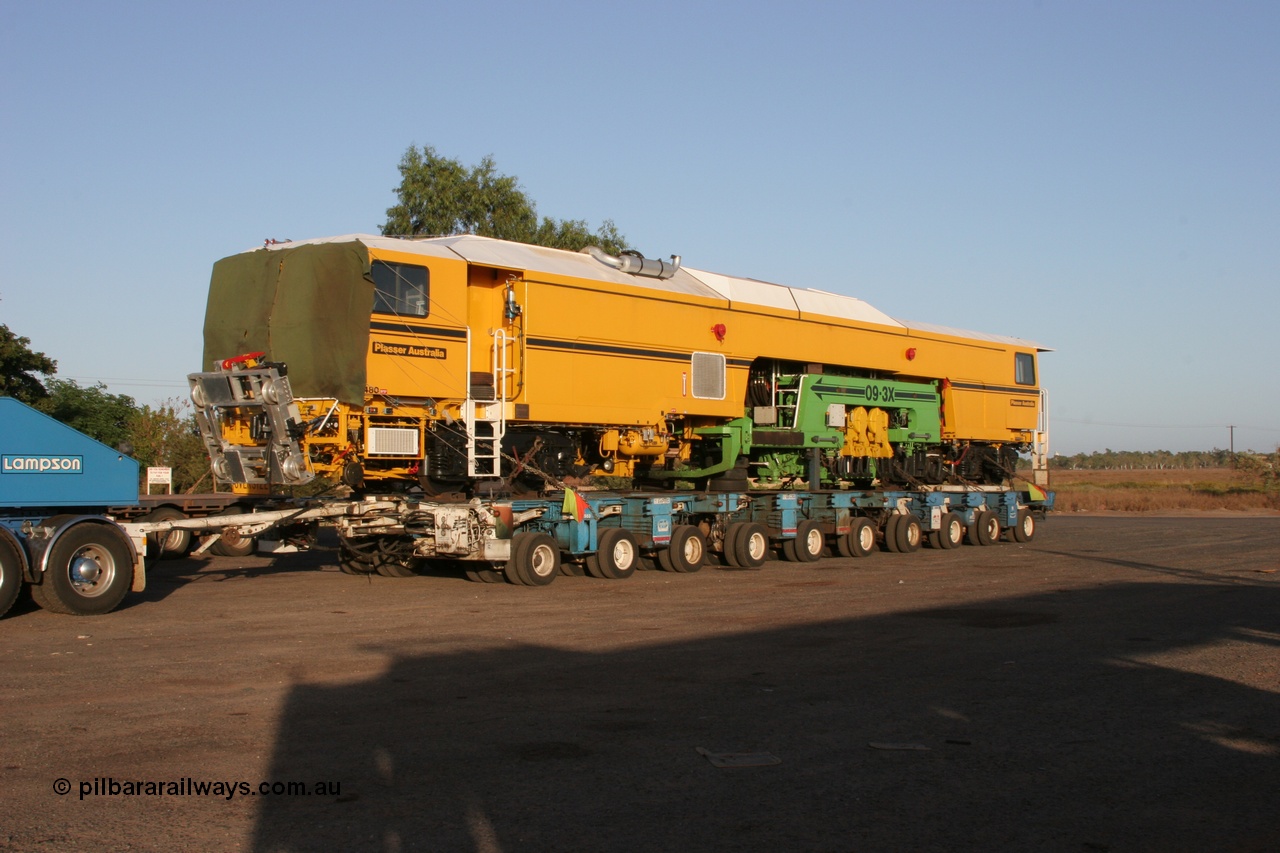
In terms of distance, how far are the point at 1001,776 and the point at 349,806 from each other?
3.96 meters

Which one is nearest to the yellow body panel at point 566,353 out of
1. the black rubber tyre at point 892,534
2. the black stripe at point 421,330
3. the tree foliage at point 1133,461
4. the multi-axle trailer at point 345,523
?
the black stripe at point 421,330

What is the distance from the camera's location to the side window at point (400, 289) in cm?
1656

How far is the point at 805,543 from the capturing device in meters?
24.0

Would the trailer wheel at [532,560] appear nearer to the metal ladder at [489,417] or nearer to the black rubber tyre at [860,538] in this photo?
the metal ladder at [489,417]

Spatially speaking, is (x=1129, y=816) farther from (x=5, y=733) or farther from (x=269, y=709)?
(x=5, y=733)

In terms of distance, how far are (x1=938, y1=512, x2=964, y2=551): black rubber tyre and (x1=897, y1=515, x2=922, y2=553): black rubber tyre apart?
1.31 metres

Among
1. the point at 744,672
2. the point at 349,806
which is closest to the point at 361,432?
the point at 744,672

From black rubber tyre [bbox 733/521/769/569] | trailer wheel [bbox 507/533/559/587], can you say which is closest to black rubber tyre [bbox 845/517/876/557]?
black rubber tyre [bbox 733/521/769/569]

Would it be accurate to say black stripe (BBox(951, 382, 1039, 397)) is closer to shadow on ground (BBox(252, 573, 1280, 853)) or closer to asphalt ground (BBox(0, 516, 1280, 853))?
asphalt ground (BBox(0, 516, 1280, 853))

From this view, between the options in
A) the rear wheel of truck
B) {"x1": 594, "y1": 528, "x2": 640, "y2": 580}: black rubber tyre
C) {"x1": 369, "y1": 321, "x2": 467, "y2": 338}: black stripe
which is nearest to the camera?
Result: {"x1": 369, "y1": 321, "x2": 467, "y2": 338}: black stripe

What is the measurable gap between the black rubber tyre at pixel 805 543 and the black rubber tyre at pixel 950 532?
16.7 ft

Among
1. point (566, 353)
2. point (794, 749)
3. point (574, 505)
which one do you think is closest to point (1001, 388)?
point (566, 353)

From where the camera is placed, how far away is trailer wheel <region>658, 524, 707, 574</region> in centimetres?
2108

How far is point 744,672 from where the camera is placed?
35.9 feet
